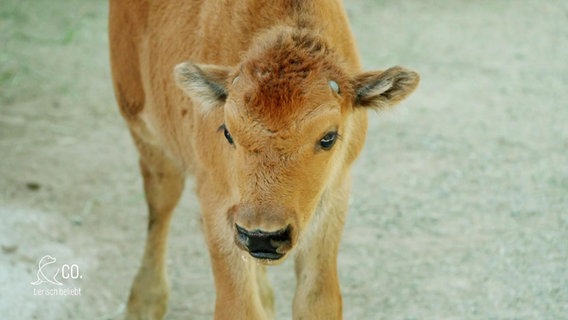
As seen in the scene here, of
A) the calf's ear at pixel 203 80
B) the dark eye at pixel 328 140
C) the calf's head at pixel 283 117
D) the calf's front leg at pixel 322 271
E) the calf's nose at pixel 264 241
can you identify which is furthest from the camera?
the calf's front leg at pixel 322 271

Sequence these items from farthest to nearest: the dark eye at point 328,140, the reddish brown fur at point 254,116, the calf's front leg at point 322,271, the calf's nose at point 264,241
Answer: the calf's front leg at point 322,271 < the dark eye at point 328,140 < the reddish brown fur at point 254,116 < the calf's nose at point 264,241

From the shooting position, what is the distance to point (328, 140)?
5.30 m

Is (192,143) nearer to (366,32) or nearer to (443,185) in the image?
(443,185)

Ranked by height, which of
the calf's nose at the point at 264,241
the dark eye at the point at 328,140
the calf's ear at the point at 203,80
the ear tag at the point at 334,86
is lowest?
the calf's nose at the point at 264,241

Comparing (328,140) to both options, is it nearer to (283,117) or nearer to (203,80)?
(283,117)

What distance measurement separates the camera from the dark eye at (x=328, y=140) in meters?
5.26

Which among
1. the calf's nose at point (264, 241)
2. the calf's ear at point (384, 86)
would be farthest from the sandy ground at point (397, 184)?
the calf's nose at point (264, 241)

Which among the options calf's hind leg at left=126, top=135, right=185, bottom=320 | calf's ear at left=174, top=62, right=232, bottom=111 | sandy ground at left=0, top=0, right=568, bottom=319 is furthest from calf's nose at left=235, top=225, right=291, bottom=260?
calf's hind leg at left=126, top=135, right=185, bottom=320

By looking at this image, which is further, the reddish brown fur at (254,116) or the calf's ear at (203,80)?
the calf's ear at (203,80)

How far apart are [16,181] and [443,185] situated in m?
4.01

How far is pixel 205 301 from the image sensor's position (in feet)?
25.8

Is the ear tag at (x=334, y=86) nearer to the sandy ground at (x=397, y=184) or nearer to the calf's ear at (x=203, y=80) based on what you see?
the sandy ground at (x=397, y=184)

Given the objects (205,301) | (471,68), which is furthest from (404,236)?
(471,68)

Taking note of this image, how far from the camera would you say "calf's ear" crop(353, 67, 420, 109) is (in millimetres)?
5449
